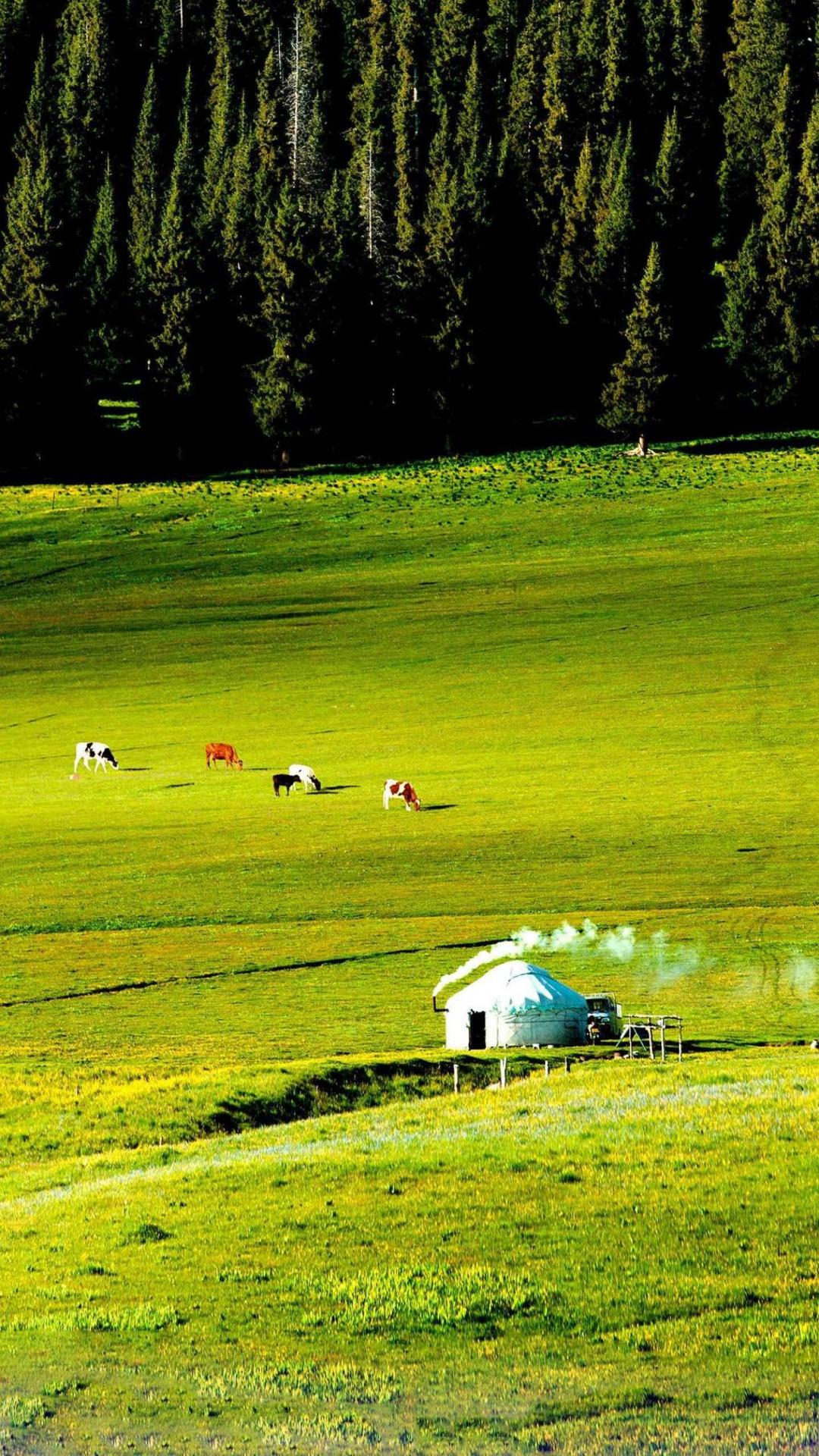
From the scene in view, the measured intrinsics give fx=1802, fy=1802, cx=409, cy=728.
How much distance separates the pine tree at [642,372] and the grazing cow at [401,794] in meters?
63.0

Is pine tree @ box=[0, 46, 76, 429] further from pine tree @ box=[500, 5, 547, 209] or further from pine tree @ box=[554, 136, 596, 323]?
pine tree @ box=[554, 136, 596, 323]

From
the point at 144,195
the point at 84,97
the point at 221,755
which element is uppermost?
the point at 84,97

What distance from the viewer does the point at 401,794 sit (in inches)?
2243

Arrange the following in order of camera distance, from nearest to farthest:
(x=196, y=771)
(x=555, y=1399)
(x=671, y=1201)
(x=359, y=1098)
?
(x=555, y=1399), (x=671, y=1201), (x=359, y=1098), (x=196, y=771)

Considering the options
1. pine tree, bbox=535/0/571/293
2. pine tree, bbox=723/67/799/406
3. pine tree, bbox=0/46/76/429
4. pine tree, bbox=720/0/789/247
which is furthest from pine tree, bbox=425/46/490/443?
pine tree, bbox=720/0/789/247

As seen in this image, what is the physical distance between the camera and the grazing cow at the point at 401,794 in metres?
56.5

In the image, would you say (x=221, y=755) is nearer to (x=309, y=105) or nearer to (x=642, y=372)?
(x=642, y=372)

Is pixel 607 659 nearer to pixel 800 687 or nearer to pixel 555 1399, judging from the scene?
pixel 800 687

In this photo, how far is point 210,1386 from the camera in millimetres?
16281

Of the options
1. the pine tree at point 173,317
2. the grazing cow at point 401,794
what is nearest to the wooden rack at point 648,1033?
the grazing cow at point 401,794

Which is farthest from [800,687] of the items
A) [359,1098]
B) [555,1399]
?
[555,1399]

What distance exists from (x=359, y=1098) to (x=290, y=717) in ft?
138

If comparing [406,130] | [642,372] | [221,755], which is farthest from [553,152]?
[221,755]

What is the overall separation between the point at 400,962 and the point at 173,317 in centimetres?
8214
